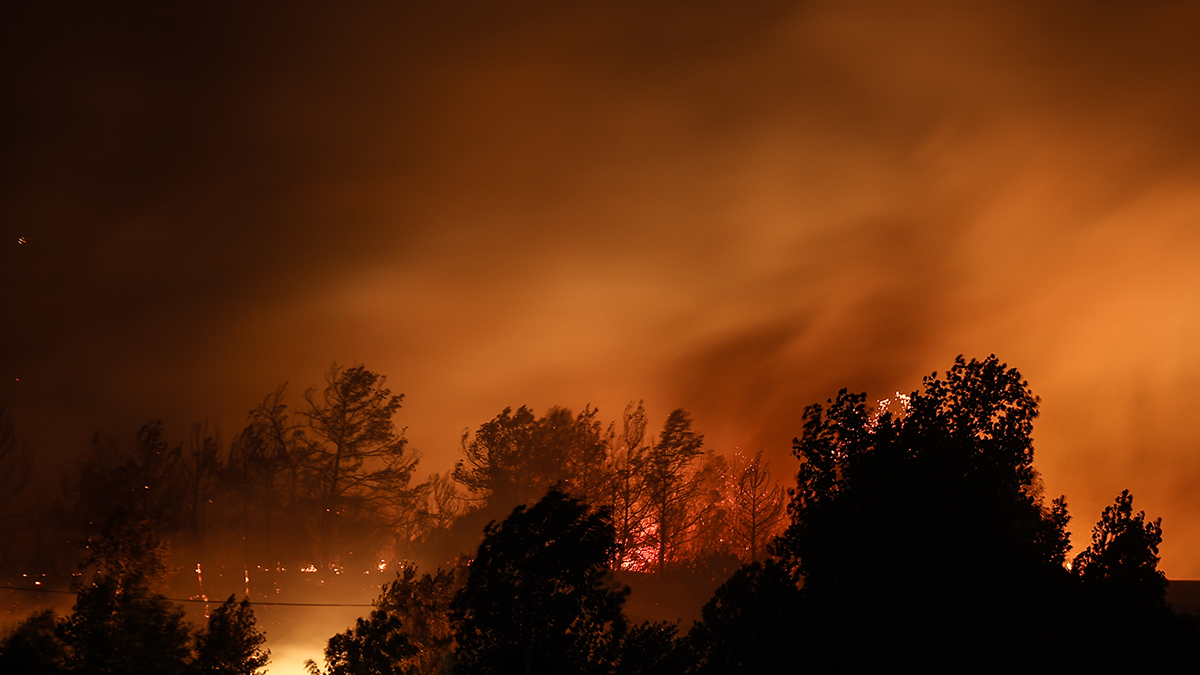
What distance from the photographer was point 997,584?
35.9 ft

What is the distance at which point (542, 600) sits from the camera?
42.9 ft

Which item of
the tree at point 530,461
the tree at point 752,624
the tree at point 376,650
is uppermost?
the tree at point 530,461

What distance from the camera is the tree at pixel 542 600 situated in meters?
12.9

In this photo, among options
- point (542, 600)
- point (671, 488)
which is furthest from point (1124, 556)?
point (671, 488)

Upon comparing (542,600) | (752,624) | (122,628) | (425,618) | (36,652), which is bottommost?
(36,652)

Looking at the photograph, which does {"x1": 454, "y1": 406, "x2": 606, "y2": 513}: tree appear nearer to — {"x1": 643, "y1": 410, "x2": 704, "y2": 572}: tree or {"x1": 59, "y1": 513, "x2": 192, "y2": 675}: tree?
{"x1": 643, "y1": 410, "x2": 704, "y2": 572}: tree

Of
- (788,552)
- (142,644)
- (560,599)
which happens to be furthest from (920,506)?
(142,644)

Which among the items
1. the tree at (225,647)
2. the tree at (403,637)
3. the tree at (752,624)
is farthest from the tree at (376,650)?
the tree at (752,624)

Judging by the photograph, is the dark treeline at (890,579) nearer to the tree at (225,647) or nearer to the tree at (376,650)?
the tree at (376,650)

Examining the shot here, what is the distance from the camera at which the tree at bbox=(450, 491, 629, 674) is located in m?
12.9

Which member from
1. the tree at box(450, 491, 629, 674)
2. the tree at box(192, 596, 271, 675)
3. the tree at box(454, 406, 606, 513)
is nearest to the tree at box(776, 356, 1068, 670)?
the tree at box(450, 491, 629, 674)

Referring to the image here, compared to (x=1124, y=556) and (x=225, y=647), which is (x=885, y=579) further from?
(x=225, y=647)

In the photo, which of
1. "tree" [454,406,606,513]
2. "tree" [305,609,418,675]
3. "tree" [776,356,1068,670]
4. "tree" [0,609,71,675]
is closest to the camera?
"tree" [776,356,1068,670]

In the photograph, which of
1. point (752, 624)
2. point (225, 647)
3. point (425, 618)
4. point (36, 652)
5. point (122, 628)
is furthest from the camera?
point (425, 618)
